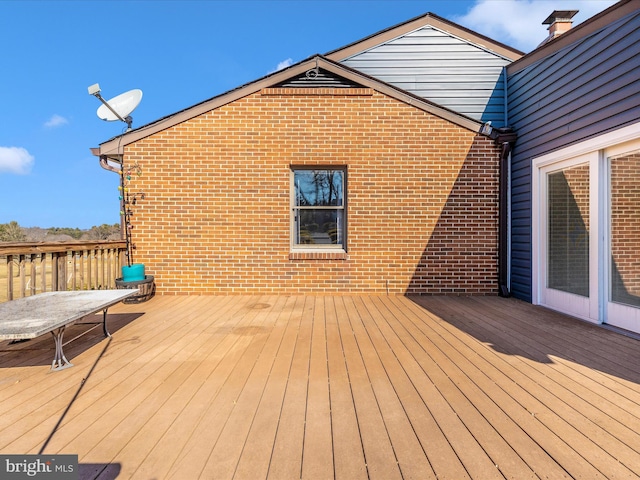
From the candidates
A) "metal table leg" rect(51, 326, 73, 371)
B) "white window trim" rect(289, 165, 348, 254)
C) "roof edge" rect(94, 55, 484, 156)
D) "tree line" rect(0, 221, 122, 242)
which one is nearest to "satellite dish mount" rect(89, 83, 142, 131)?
"roof edge" rect(94, 55, 484, 156)

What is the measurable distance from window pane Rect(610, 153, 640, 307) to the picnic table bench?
18.6ft

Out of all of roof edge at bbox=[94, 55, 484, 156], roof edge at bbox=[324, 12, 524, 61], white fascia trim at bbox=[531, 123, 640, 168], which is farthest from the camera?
roof edge at bbox=[324, 12, 524, 61]

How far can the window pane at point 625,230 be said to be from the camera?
3.63 meters

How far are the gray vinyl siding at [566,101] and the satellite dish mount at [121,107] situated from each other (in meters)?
7.25

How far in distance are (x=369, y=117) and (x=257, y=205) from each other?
2603mm

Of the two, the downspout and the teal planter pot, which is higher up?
the downspout

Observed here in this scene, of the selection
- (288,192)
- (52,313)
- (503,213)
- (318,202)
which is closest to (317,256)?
(318,202)

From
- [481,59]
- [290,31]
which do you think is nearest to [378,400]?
[481,59]

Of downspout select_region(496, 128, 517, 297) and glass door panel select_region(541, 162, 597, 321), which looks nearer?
glass door panel select_region(541, 162, 597, 321)

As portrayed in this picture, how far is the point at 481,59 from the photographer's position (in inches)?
262

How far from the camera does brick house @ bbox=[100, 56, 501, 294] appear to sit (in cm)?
578

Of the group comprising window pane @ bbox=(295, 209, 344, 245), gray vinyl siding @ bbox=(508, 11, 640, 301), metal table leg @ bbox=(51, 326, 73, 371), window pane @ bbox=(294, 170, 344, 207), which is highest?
gray vinyl siding @ bbox=(508, 11, 640, 301)

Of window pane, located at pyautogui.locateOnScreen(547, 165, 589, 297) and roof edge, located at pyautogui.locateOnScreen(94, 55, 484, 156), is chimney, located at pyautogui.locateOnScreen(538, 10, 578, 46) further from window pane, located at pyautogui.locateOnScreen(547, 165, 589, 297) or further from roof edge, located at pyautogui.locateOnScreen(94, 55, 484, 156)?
window pane, located at pyautogui.locateOnScreen(547, 165, 589, 297)

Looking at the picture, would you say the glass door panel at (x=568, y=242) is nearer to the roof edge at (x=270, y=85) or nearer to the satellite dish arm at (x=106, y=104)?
the roof edge at (x=270, y=85)
